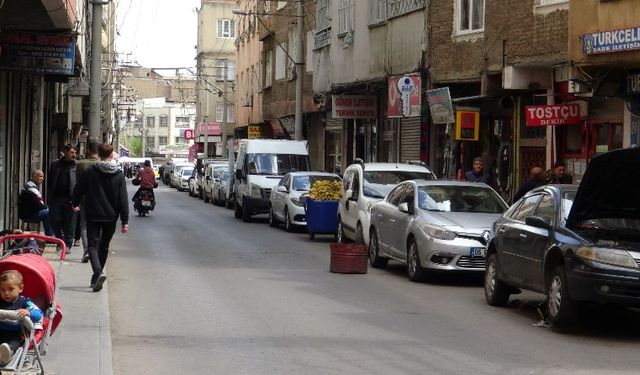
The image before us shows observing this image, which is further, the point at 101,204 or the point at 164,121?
the point at 164,121

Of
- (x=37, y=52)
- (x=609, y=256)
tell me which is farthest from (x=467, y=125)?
(x=609, y=256)

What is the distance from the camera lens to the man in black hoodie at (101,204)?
45.2 ft

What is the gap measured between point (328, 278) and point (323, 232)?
7.59m

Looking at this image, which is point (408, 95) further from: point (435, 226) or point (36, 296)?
A: point (36, 296)

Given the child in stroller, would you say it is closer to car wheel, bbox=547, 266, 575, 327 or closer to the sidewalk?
the sidewalk

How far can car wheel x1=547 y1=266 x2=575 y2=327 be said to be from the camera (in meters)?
11.5

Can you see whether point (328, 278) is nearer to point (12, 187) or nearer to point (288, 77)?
point (12, 187)

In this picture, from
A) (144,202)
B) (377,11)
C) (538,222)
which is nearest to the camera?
(538,222)

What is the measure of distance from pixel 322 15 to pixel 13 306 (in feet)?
111

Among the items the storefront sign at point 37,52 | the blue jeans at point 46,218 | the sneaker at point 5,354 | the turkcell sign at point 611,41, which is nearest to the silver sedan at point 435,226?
the turkcell sign at point 611,41

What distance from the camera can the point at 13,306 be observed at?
7938mm

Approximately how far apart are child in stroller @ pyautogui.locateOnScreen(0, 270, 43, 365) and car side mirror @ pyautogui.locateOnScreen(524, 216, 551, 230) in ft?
19.9

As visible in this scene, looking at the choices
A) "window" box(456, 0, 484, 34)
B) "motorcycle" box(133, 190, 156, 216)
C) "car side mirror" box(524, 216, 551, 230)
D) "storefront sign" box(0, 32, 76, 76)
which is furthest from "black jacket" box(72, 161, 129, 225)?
"motorcycle" box(133, 190, 156, 216)

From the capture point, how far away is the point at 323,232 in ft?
80.8
